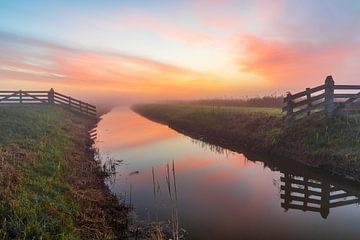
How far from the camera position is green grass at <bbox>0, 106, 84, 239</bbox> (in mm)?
7109

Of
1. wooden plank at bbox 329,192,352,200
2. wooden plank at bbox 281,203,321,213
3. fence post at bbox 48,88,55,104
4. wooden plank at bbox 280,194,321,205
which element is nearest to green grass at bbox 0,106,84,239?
wooden plank at bbox 281,203,321,213

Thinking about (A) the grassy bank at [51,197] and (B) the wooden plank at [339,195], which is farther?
(B) the wooden plank at [339,195]

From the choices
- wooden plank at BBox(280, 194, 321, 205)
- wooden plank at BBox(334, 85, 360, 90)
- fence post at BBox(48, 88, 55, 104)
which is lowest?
wooden plank at BBox(280, 194, 321, 205)

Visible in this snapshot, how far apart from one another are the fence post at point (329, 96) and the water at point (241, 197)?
4280mm

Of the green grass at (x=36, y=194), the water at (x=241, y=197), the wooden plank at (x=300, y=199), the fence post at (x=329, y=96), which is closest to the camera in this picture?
the green grass at (x=36, y=194)

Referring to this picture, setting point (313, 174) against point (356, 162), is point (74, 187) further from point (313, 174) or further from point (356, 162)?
point (356, 162)

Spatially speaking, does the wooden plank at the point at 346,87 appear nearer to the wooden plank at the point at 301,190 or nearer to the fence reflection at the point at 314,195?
the fence reflection at the point at 314,195

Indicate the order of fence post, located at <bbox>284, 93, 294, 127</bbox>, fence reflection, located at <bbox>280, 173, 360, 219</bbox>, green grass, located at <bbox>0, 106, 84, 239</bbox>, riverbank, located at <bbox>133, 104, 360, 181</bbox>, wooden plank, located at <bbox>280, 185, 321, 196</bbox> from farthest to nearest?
fence post, located at <bbox>284, 93, 294, 127</bbox> → riverbank, located at <bbox>133, 104, 360, 181</bbox> → wooden plank, located at <bbox>280, 185, 321, 196</bbox> → fence reflection, located at <bbox>280, 173, 360, 219</bbox> → green grass, located at <bbox>0, 106, 84, 239</bbox>

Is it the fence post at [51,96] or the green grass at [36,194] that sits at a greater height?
the fence post at [51,96]

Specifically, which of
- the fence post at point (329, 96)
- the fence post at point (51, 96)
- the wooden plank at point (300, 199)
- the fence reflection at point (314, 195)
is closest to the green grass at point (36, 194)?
the fence reflection at point (314, 195)

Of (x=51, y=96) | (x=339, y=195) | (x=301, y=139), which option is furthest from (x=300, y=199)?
(x=51, y=96)

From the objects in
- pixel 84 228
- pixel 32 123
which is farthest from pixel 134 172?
pixel 32 123

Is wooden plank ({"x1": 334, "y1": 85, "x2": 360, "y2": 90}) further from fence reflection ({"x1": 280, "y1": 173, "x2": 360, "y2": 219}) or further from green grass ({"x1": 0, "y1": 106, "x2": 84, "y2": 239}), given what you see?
green grass ({"x1": 0, "y1": 106, "x2": 84, "y2": 239})

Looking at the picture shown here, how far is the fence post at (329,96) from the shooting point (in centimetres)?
1830
